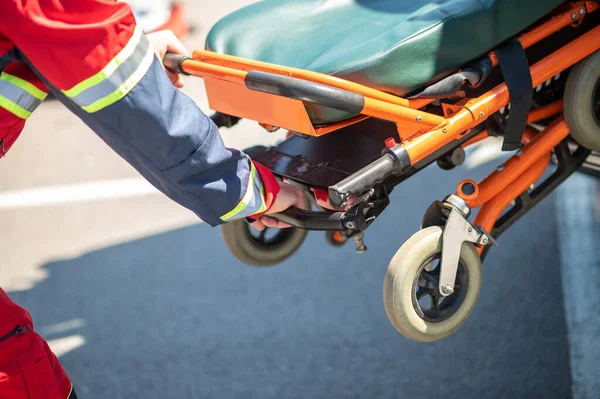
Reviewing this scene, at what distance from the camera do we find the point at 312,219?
7.22 ft

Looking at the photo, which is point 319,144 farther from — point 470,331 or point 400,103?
point 470,331

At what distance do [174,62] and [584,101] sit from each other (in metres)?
1.24

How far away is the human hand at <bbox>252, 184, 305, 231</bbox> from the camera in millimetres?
2182

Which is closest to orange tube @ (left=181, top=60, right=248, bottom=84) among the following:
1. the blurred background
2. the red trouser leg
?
the red trouser leg

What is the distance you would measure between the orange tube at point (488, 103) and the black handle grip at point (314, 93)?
0.74 feet

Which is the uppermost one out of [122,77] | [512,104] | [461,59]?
[122,77]

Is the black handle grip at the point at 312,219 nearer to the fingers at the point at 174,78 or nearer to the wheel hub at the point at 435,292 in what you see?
the wheel hub at the point at 435,292

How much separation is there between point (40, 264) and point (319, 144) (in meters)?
2.10

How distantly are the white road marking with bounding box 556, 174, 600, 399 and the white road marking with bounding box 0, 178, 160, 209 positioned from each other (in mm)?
2336

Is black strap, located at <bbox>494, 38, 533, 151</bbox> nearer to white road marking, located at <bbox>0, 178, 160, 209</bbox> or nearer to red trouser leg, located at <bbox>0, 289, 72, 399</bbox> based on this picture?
red trouser leg, located at <bbox>0, 289, 72, 399</bbox>

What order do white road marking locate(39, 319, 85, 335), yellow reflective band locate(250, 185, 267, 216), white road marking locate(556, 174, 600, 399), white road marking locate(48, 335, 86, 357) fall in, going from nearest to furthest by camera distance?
1. yellow reflective band locate(250, 185, 267, 216)
2. white road marking locate(556, 174, 600, 399)
3. white road marking locate(48, 335, 86, 357)
4. white road marking locate(39, 319, 85, 335)

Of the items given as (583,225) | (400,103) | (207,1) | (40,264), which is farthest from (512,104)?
(207,1)

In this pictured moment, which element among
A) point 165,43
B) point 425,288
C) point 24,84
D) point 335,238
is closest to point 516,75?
point 425,288

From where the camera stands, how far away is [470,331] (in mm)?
2984
